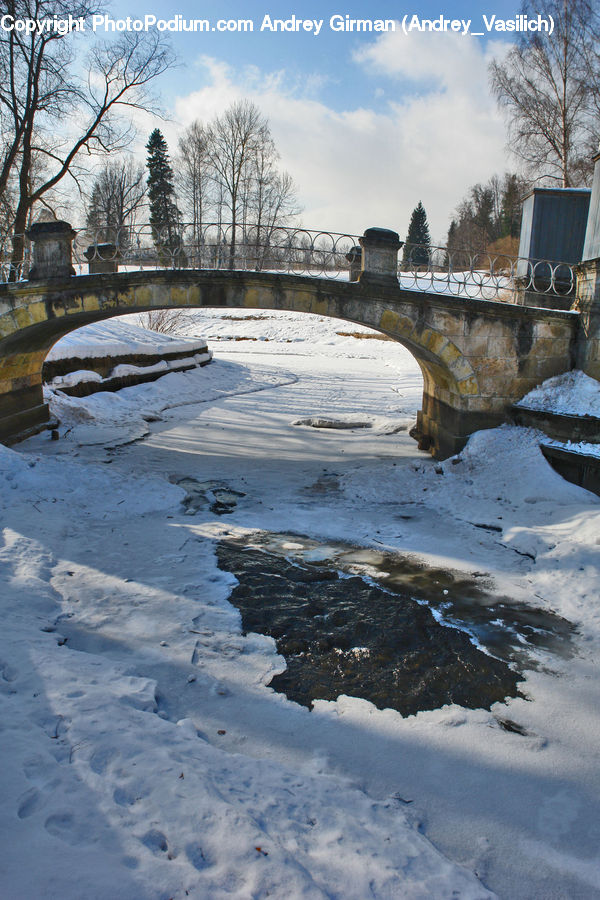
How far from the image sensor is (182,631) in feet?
15.6

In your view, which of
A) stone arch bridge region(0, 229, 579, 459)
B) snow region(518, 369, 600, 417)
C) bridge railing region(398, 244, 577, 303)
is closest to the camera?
snow region(518, 369, 600, 417)

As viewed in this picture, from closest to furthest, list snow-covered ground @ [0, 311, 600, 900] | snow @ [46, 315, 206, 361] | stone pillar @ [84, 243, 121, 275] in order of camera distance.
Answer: snow-covered ground @ [0, 311, 600, 900] → stone pillar @ [84, 243, 121, 275] → snow @ [46, 315, 206, 361]

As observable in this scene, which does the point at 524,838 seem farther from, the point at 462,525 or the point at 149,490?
the point at 149,490

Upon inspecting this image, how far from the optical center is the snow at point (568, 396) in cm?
870

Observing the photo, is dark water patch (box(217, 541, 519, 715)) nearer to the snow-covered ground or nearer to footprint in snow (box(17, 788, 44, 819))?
the snow-covered ground

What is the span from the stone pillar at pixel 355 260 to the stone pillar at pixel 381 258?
0.25 metres

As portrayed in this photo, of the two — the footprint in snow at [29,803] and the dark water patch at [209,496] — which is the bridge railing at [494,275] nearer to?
the dark water patch at [209,496]

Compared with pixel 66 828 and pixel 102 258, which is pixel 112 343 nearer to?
pixel 102 258

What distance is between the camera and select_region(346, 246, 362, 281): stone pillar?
981 cm

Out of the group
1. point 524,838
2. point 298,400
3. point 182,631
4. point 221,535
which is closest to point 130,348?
point 298,400

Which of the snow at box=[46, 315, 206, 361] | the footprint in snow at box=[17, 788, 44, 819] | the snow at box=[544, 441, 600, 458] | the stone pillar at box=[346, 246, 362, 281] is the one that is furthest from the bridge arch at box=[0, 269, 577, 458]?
the footprint in snow at box=[17, 788, 44, 819]

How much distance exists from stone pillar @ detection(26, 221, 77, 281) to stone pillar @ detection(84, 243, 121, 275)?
1.10 ft

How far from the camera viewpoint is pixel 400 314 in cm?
968

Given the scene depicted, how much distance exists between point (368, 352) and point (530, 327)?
20415 mm
